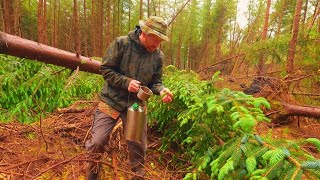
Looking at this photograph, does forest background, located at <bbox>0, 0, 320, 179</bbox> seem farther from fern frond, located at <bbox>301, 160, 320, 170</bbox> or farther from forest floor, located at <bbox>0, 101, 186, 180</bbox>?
forest floor, located at <bbox>0, 101, 186, 180</bbox>

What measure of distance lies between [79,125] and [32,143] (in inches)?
Answer: 32.6

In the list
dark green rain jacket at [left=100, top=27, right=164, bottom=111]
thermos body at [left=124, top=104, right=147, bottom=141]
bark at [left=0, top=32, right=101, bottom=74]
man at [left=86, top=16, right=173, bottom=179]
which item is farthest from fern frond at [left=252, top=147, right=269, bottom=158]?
bark at [left=0, top=32, right=101, bottom=74]

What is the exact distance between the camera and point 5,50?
4242mm

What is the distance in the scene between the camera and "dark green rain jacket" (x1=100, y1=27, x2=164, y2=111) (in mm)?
2877

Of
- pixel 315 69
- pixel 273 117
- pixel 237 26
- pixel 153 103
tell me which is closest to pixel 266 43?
pixel 315 69

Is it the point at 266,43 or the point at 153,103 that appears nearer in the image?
the point at 153,103

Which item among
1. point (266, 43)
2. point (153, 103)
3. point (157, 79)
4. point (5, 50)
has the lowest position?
point (153, 103)

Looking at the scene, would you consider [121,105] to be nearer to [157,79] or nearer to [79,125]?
[157,79]

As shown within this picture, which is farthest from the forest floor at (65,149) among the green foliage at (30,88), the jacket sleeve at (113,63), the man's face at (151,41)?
the man's face at (151,41)

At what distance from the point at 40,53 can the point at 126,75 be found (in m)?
2.58

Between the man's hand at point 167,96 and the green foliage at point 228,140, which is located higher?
the man's hand at point 167,96

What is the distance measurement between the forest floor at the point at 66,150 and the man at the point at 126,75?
0.24 meters

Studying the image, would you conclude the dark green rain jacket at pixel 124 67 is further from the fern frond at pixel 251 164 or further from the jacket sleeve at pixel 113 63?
the fern frond at pixel 251 164

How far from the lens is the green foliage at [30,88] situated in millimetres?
5202
